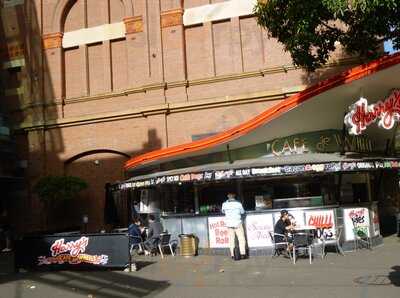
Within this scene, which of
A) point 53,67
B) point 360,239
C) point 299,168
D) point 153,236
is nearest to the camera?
point 299,168

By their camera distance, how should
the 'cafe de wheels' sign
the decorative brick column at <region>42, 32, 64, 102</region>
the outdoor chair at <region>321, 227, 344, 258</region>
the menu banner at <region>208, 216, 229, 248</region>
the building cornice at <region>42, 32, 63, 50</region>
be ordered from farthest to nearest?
the building cornice at <region>42, 32, 63, 50</region>, the decorative brick column at <region>42, 32, 64, 102</region>, the menu banner at <region>208, 216, 229, 248</region>, the outdoor chair at <region>321, 227, 344, 258</region>, the 'cafe de wheels' sign

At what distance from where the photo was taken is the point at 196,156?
1967cm

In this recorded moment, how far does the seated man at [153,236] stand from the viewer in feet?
55.7

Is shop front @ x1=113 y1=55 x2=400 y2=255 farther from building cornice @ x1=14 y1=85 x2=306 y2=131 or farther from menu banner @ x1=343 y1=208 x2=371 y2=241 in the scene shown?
building cornice @ x1=14 y1=85 x2=306 y2=131

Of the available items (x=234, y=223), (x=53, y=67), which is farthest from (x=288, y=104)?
(x=53, y=67)

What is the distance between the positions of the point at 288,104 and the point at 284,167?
1.66 metres

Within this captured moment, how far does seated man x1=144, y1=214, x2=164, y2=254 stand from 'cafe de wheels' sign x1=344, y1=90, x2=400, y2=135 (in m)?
6.36

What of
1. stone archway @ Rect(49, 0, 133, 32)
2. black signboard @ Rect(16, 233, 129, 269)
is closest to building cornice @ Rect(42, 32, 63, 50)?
stone archway @ Rect(49, 0, 133, 32)

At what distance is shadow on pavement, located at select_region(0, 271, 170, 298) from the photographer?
36.9ft

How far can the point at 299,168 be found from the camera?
50.5 ft

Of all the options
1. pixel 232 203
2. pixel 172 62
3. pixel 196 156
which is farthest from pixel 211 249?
pixel 172 62

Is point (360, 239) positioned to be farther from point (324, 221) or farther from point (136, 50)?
point (136, 50)

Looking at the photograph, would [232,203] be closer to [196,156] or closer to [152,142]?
[196,156]

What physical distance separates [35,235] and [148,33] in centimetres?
1156
